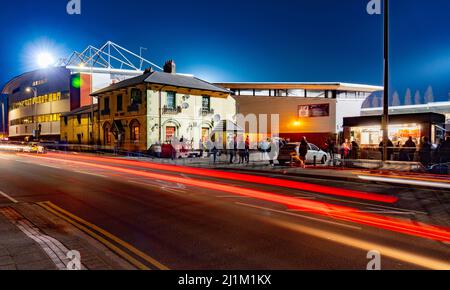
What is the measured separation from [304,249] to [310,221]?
202 cm

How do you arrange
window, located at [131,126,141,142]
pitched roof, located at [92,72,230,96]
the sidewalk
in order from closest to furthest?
the sidewalk < pitched roof, located at [92,72,230,96] < window, located at [131,126,141,142]

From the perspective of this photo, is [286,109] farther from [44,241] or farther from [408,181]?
[44,241]

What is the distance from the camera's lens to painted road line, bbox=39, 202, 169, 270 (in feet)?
16.4

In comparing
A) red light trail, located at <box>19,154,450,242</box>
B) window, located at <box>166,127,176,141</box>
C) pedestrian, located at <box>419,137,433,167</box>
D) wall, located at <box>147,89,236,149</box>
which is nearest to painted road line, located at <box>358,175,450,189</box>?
pedestrian, located at <box>419,137,433,167</box>

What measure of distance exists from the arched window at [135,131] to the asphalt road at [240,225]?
2235 centimetres

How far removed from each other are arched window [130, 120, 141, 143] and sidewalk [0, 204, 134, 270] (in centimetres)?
2781

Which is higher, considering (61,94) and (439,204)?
(61,94)

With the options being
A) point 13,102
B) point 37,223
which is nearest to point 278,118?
point 37,223

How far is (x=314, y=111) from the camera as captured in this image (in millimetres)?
51938

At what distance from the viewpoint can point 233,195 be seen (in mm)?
10953

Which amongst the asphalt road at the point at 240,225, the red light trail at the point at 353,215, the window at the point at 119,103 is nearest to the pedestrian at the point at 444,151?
the asphalt road at the point at 240,225

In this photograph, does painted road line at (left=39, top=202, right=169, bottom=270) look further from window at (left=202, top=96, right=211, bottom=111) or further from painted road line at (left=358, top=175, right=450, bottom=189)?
window at (left=202, top=96, right=211, bottom=111)
